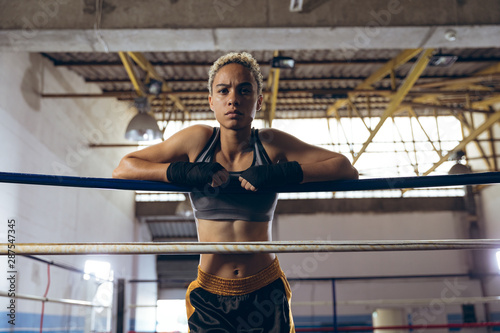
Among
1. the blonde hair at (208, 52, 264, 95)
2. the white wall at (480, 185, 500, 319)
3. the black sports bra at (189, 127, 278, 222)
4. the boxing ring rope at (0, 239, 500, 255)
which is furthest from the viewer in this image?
the white wall at (480, 185, 500, 319)

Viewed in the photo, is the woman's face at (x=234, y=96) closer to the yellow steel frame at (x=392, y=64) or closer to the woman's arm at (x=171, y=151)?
the woman's arm at (x=171, y=151)

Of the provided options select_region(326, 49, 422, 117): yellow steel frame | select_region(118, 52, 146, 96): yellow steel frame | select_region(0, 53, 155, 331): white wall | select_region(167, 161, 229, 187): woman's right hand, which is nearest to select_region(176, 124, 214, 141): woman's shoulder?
select_region(167, 161, 229, 187): woman's right hand

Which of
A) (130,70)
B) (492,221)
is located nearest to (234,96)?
(130,70)

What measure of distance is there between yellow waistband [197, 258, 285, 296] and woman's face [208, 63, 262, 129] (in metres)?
0.51

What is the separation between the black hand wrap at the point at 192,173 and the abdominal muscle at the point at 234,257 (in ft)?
0.82

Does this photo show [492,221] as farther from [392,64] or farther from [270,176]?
[270,176]

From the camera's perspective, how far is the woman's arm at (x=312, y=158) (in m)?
1.41

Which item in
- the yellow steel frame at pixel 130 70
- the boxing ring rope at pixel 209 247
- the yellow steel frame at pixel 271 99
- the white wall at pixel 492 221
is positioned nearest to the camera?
the boxing ring rope at pixel 209 247

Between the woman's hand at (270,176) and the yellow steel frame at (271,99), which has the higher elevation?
the yellow steel frame at (271,99)

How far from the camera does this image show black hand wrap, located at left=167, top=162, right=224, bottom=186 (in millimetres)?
1329

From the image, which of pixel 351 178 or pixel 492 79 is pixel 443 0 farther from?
pixel 492 79

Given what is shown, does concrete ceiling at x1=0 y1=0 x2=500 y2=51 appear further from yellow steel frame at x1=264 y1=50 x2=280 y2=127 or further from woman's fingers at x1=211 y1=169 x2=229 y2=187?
yellow steel frame at x1=264 y1=50 x2=280 y2=127

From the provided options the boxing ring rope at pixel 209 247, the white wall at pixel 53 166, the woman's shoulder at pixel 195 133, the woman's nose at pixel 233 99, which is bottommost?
the boxing ring rope at pixel 209 247

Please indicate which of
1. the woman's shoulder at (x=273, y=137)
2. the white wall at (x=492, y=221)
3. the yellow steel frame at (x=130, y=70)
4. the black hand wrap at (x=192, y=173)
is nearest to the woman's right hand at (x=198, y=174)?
the black hand wrap at (x=192, y=173)
